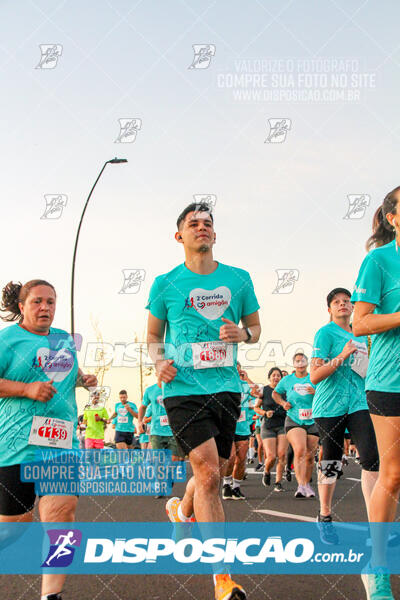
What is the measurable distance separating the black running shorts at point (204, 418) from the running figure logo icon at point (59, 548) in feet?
2.73

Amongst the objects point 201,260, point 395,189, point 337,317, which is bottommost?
point 337,317

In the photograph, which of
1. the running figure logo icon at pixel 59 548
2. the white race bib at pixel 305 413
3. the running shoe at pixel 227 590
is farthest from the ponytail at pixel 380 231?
the white race bib at pixel 305 413

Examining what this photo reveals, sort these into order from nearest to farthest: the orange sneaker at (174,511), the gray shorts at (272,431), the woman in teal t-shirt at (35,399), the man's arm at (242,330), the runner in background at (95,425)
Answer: the woman in teal t-shirt at (35,399) < the man's arm at (242,330) < the orange sneaker at (174,511) < the gray shorts at (272,431) < the runner in background at (95,425)

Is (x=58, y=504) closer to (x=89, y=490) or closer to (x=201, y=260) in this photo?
(x=201, y=260)

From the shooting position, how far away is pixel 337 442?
6.19 m

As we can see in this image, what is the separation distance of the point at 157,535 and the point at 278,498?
12.1 ft

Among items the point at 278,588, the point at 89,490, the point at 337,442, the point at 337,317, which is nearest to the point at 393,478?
the point at 278,588

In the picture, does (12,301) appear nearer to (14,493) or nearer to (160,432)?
(14,493)

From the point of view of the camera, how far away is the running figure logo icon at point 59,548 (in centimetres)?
375

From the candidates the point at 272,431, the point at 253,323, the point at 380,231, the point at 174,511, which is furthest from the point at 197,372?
the point at 272,431

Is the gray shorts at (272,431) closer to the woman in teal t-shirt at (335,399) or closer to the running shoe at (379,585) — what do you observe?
the woman in teal t-shirt at (335,399)

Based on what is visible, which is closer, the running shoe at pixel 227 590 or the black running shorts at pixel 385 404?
the running shoe at pixel 227 590

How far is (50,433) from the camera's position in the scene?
13.1ft

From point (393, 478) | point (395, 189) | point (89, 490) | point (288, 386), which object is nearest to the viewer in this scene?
point (393, 478)
